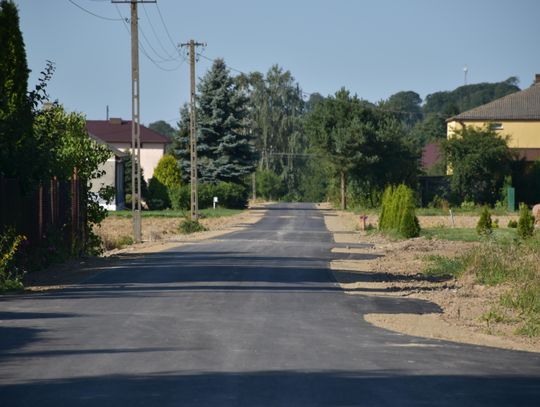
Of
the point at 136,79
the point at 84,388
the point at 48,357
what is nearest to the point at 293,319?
Result: the point at 48,357

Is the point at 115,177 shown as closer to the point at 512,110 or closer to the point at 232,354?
the point at 512,110

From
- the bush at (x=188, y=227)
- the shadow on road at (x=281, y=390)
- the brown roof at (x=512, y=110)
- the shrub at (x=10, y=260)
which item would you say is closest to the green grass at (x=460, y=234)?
the bush at (x=188, y=227)

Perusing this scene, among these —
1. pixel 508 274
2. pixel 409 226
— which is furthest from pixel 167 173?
pixel 508 274

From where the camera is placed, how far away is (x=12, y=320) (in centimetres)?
1405

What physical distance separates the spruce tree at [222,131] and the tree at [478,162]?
19372 millimetres

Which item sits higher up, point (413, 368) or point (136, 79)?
point (136, 79)

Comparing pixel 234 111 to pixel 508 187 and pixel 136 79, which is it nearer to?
pixel 508 187

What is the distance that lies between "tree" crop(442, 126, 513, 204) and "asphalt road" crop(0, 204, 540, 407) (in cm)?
5333

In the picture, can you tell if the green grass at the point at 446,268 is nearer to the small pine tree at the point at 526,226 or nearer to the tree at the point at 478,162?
the small pine tree at the point at 526,226

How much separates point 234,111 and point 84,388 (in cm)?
7782

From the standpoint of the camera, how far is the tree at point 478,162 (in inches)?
2810

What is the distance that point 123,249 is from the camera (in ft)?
116

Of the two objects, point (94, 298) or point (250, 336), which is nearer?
point (250, 336)

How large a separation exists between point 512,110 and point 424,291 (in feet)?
219
